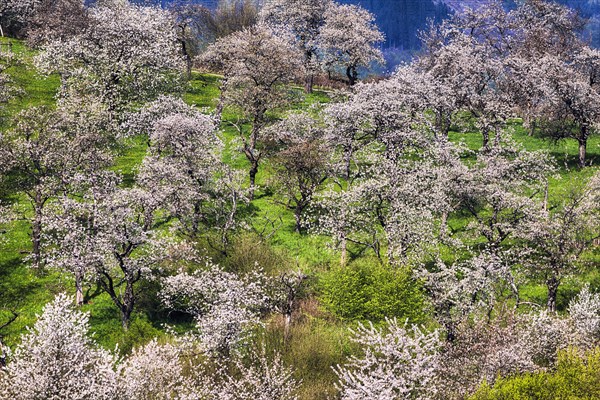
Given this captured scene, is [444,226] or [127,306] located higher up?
[127,306]

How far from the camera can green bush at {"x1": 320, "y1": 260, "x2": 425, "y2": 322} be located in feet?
97.5

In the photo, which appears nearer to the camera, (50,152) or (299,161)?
(50,152)

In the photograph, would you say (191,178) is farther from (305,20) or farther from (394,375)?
(305,20)

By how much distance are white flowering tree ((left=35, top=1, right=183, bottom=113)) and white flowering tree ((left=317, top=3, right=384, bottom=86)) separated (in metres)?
27.7

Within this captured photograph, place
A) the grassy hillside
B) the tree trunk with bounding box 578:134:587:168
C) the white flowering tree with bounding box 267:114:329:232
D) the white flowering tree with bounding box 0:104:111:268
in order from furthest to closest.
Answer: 1. the tree trunk with bounding box 578:134:587:168
2. the white flowering tree with bounding box 267:114:329:232
3. the white flowering tree with bounding box 0:104:111:268
4. the grassy hillside

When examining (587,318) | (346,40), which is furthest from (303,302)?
(346,40)

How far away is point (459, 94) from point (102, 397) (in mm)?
41029

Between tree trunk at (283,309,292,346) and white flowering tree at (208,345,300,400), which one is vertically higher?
white flowering tree at (208,345,300,400)

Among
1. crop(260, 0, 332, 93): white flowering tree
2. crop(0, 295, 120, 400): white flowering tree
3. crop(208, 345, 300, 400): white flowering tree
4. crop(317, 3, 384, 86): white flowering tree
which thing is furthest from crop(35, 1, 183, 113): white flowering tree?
crop(208, 345, 300, 400): white flowering tree

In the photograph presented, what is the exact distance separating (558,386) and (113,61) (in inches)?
1869

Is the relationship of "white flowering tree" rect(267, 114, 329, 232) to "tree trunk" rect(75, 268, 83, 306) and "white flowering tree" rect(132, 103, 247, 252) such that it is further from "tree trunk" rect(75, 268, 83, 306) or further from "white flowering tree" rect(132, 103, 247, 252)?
"tree trunk" rect(75, 268, 83, 306)

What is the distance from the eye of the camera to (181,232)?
39.1m

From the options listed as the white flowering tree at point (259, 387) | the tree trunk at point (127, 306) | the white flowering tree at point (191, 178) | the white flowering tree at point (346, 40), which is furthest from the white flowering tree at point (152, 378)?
Answer: the white flowering tree at point (346, 40)

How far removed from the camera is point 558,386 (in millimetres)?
19594
